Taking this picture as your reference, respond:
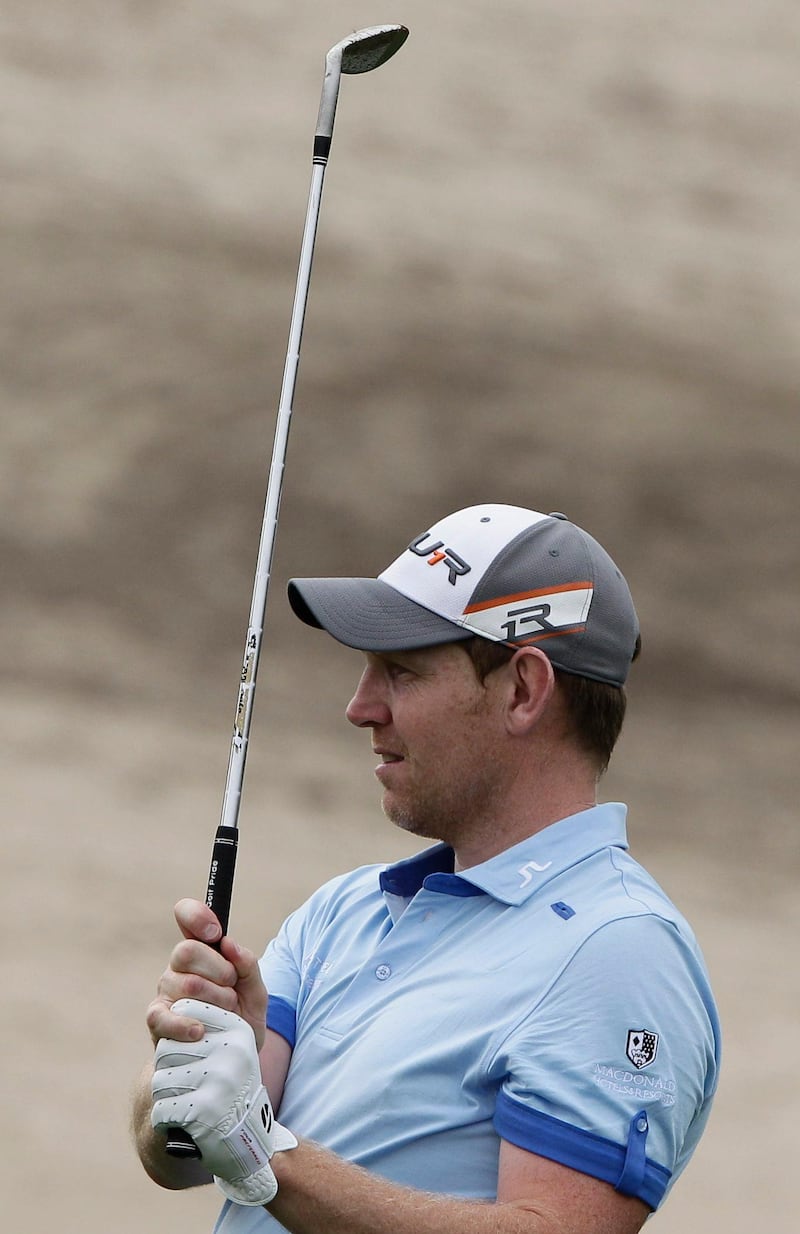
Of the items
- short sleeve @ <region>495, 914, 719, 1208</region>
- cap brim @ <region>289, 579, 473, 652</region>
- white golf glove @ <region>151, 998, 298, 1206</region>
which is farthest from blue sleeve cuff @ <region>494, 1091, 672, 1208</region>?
cap brim @ <region>289, 579, 473, 652</region>

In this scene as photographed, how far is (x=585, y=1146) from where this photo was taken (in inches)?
50.6

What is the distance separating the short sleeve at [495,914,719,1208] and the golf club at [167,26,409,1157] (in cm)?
23

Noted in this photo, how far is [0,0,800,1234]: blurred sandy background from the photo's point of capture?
482 cm

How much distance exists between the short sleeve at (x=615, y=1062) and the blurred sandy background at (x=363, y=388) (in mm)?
3083

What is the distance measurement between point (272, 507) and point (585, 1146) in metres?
0.57

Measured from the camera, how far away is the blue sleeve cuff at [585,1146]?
128cm

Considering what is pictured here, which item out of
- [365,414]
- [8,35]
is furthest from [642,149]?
[8,35]

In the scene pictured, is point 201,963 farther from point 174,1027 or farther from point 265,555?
point 265,555

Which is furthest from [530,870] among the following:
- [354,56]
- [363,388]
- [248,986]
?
[363,388]

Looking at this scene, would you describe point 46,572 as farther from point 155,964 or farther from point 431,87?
point 431,87

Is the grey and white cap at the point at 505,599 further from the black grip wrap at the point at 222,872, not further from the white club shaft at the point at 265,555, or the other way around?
the black grip wrap at the point at 222,872

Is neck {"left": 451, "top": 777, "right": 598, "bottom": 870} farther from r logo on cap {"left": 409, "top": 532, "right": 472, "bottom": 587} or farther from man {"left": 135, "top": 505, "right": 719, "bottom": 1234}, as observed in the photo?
r logo on cap {"left": 409, "top": 532, "right": 472, "bottom": 587}

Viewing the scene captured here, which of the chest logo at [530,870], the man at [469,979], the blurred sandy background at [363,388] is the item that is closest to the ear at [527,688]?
the man at [469,979]

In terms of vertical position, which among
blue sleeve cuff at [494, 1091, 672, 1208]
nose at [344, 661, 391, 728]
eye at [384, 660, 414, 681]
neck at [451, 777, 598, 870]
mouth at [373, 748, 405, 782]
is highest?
eye at [384, 660, 414, 681]
